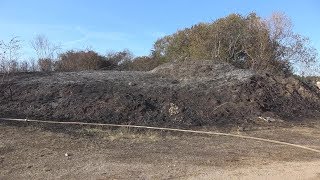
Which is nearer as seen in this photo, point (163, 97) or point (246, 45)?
point (163, 97)

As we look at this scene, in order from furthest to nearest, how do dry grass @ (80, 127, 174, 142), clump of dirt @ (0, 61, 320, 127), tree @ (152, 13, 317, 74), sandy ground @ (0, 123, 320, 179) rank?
tree @ (152, 13, 317, 74)
clump of dirt @ (0, 61, 320, 127)
dry grass @ (80, 127, 174, 142)
sandy ground @ (0, 123, 320, 179)

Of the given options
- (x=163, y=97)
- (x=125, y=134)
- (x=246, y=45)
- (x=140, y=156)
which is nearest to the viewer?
(x=140, y=156)

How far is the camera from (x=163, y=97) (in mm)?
14125

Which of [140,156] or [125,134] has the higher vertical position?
[125,134]

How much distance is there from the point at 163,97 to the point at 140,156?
525 centimetres

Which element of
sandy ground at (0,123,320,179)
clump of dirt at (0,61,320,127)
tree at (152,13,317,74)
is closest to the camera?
sandy ground at (0,123,320,179)

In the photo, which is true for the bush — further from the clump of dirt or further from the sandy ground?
the sandy ground

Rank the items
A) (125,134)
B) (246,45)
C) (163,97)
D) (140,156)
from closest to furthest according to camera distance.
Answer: (140,156)
(125,134)
(163,97)
(246,45)

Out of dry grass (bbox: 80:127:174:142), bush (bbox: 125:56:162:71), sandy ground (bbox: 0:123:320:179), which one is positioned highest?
bush (bbox: 125:56:162:71)

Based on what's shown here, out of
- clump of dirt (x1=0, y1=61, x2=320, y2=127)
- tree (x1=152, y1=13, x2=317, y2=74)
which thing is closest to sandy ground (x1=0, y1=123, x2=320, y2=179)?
clump of dirt (x1=0, y1=61, x2=320, y2=127)

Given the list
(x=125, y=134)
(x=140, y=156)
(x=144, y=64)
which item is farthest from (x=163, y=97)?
(x=144, y=64)

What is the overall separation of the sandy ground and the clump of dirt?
4.95ft

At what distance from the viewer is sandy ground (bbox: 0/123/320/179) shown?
7.90 m

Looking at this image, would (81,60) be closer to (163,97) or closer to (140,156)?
(163,97)
